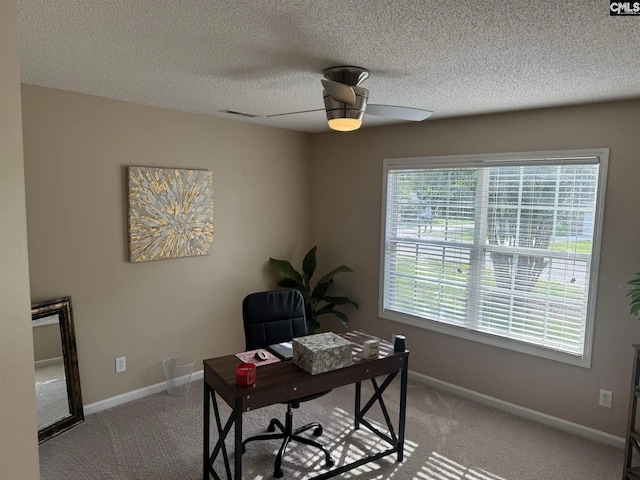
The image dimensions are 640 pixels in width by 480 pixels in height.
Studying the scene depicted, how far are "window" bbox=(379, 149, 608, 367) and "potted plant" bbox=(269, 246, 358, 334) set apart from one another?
1.46 ft

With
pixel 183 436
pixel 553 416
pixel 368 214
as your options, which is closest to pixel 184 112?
pixel 368 214

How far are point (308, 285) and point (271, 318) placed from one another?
4.75 ft

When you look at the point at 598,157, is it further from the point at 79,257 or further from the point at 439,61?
the point at 79,257

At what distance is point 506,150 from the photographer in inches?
131

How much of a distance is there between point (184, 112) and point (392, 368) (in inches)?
103

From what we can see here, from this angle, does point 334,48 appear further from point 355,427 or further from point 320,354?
point 355,427

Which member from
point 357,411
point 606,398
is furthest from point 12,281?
point 606,398

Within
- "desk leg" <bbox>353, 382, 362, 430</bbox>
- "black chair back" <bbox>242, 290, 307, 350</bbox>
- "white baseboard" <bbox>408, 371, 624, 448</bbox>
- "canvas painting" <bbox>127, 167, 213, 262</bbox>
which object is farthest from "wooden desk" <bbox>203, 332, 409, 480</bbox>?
"canvas painting" <bbox>127, 167, 213, 262</bbox>

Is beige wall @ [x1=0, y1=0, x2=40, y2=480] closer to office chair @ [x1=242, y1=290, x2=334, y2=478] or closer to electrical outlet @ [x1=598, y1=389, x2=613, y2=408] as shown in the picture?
office chair @ [x1=242, y1=290, x2=334, y2=478]

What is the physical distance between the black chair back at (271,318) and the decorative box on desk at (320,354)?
47 centimetres

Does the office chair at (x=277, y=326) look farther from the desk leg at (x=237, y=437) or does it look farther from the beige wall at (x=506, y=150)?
the beige wall at (x=506, y=150)

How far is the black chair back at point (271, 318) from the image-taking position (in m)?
2.88


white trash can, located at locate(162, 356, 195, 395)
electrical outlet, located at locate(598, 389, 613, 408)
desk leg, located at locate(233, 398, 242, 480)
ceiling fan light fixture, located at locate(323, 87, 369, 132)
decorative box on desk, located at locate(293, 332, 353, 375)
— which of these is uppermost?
ceiling fan light fixture, located at locate(323, 87, 369, 132)

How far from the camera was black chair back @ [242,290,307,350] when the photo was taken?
113 inches
